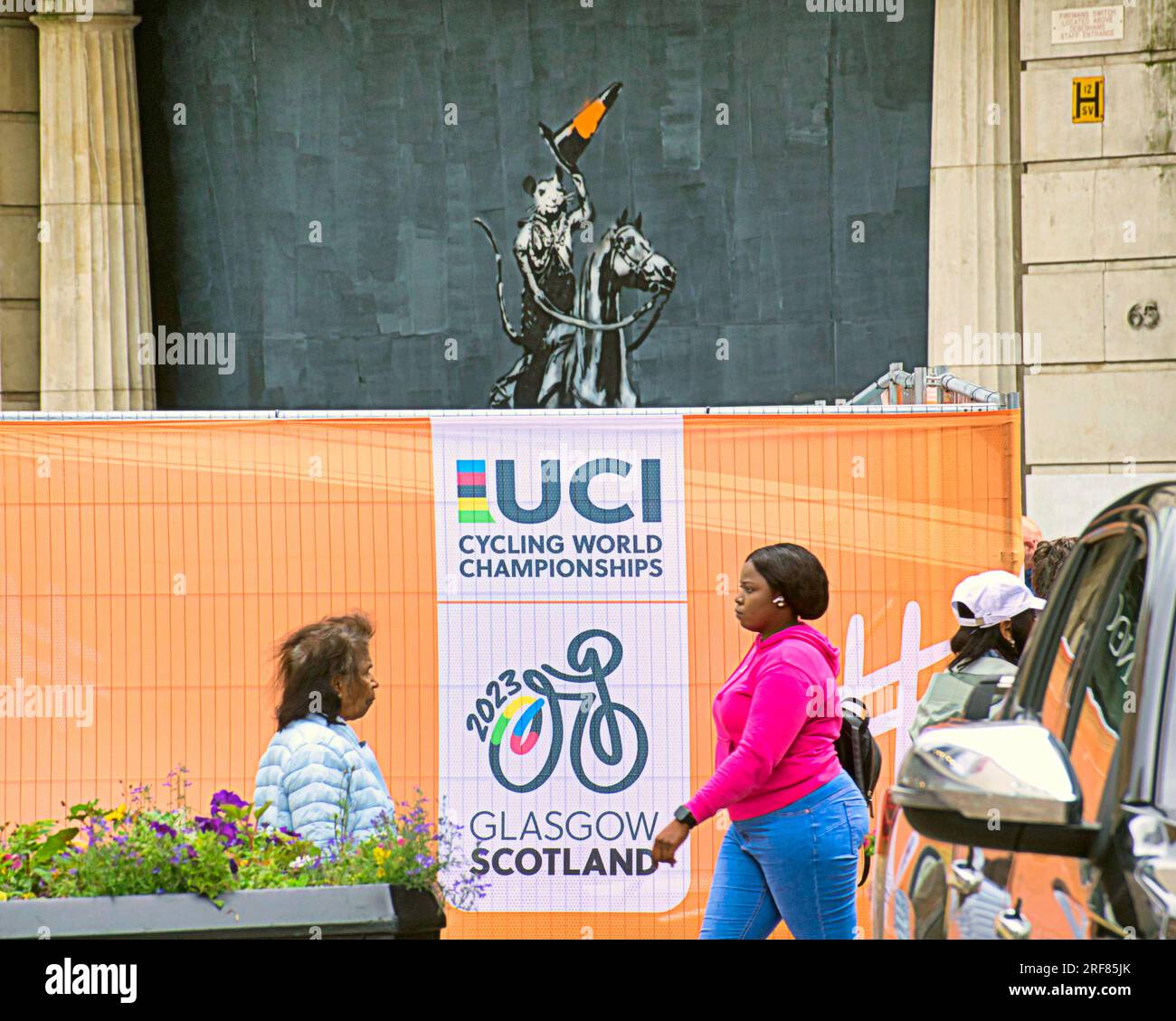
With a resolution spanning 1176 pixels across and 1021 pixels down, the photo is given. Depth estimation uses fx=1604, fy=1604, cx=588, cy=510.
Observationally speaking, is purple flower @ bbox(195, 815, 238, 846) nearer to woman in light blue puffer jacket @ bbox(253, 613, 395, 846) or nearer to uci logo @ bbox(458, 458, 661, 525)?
woman in light blue puffer jacket @ bbox(253, 613, 395, 846)

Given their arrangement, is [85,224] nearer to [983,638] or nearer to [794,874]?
[983,638]

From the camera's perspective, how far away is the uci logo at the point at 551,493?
6754 mm

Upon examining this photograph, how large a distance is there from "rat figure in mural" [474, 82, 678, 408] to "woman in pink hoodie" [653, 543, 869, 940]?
25.1 ft

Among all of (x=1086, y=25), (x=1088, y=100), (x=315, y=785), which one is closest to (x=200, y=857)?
(x=315, y=785)

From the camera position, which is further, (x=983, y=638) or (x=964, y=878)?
(x=983, y=638)

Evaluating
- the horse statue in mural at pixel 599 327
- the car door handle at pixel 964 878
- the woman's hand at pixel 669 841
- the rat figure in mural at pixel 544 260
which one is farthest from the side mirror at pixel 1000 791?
the rat figure in mural at pixel 544 260

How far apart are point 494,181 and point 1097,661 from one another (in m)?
10.1

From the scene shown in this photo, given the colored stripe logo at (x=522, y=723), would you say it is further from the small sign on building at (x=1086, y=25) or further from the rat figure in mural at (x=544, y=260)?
the small sign on building at (x=1086, y=25)

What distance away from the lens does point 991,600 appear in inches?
223

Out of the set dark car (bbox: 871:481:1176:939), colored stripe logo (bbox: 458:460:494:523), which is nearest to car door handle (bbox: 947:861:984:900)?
dark car (bbox: 871:481:1176:939)

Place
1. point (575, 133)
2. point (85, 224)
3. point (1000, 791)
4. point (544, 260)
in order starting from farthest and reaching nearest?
point (544, 260) → point (575, 133) → point (85, 224) → point (1000, 791)

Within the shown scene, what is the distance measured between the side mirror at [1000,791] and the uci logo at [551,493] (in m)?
4.00

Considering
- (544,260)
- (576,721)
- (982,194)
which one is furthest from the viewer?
(544,260)

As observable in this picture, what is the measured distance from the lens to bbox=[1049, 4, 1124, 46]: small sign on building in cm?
1137
